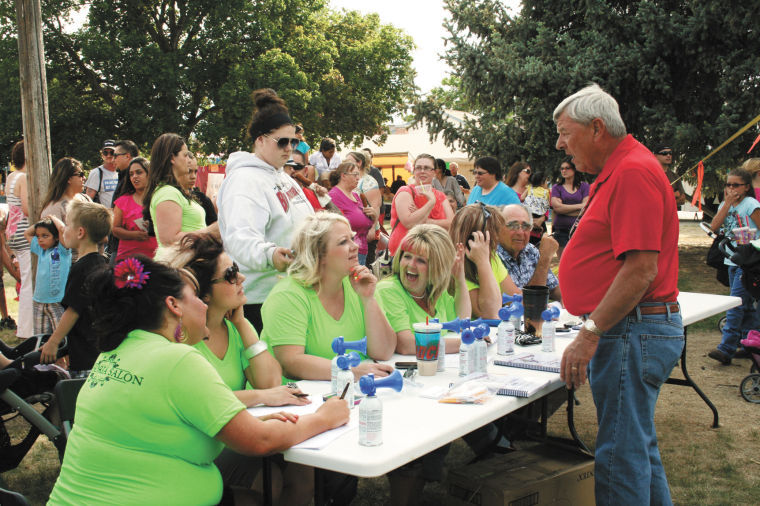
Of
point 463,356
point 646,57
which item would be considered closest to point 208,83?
point 646,57

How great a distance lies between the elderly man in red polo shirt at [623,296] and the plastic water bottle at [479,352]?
38 centimetres

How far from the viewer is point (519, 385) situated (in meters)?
2.62

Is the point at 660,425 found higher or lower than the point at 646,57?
lower

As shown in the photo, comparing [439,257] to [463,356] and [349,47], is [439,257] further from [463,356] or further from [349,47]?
[349,47]

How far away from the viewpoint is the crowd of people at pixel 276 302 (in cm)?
183

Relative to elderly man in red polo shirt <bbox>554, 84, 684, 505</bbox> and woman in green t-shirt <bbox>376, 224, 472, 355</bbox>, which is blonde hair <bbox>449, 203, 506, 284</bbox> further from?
elderly man in red polo shirt <bbox>554, 84, 684, 505</bbox>

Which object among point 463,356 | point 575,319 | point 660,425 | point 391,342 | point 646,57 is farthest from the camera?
point 646,57

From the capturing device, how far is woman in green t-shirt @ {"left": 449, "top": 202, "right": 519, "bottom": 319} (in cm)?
390

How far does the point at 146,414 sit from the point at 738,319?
5.63m

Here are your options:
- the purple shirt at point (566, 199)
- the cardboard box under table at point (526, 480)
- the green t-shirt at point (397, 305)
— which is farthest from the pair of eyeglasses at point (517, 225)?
the purple shirt at point (566, 199)

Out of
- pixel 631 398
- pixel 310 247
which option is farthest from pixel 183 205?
pixel 631 398

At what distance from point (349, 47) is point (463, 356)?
25.1m

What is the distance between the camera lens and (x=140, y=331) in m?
1.91

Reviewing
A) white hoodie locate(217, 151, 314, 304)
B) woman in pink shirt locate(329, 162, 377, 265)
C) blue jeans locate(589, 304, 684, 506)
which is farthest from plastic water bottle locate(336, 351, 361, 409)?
woman in pink shirt locate(329, 162, 377, 265)
